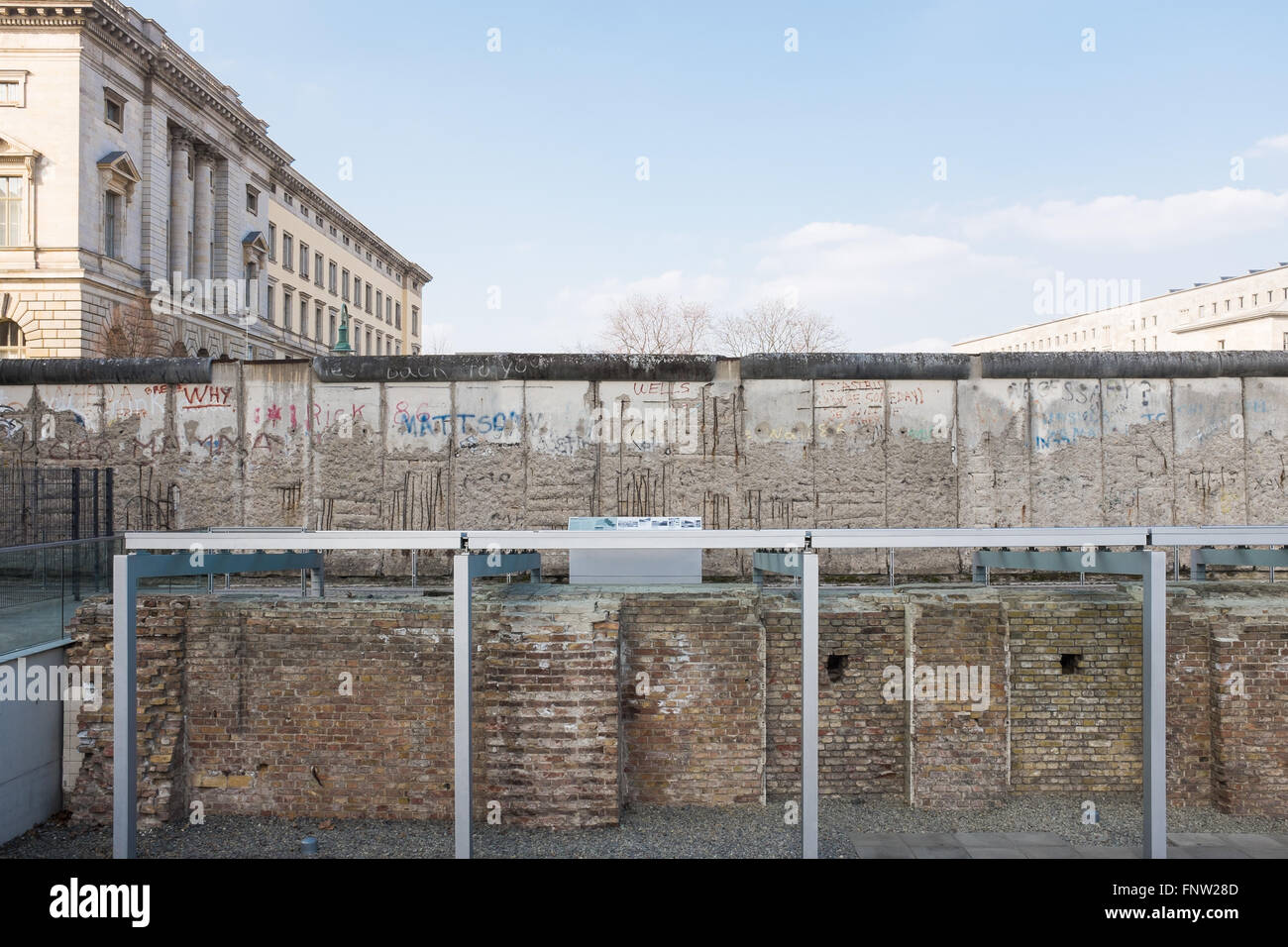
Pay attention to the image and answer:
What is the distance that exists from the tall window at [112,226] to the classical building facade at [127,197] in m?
0.07

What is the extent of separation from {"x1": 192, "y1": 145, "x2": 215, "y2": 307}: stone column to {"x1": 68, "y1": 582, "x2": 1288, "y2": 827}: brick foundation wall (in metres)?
37.6

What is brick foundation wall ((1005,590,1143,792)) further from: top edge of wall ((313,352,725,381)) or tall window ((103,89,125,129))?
tall window ((103,89,125,129))

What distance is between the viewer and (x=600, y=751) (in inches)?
289

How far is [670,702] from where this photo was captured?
25.6 feet

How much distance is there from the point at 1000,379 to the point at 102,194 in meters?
34.6

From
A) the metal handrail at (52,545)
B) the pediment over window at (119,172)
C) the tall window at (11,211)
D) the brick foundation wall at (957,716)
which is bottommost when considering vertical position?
the brick foundation wall at (957,716)

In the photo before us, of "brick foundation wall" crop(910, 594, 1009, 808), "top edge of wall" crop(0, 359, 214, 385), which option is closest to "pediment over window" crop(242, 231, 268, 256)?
"top edge of wall" crop(0, 359, 214, 385)

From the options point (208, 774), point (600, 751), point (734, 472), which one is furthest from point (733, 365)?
point (208, 774)

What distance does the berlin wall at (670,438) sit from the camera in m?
9.80

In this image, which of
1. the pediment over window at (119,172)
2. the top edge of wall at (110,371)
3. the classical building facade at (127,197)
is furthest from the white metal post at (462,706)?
the pediment over window at (119,172)

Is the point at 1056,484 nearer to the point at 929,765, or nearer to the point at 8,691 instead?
the point at 929,765

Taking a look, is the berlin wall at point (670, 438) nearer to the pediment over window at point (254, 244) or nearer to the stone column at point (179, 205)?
the stone column at point (179, 205)

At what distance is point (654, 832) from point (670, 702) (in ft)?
3.66

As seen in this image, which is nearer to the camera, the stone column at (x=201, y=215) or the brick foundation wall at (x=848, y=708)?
the brick foundation wall at (x=848, y=708)
